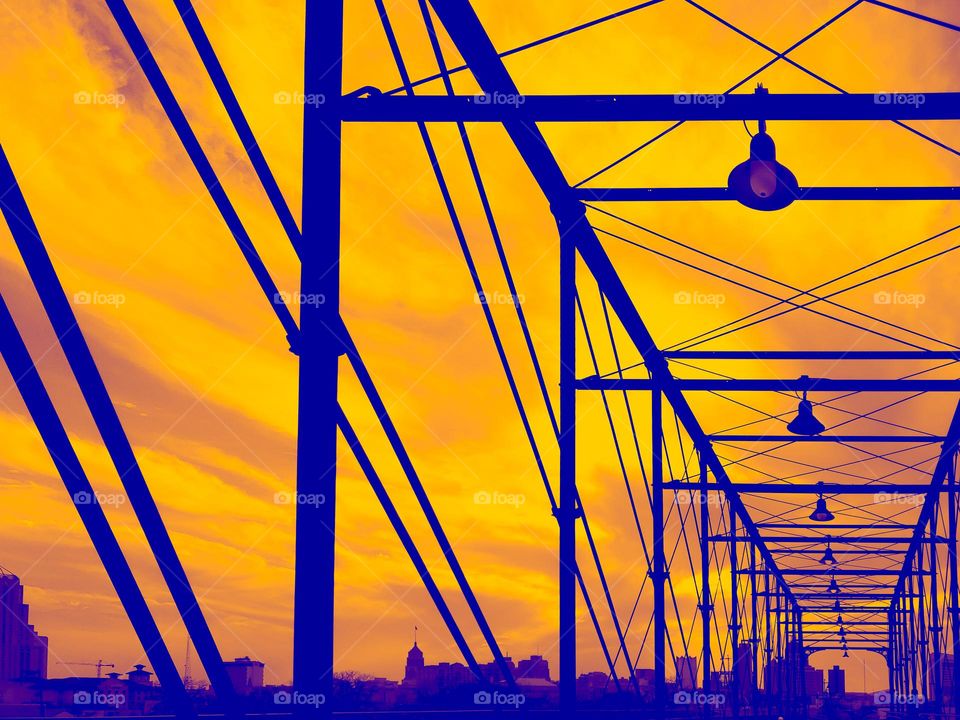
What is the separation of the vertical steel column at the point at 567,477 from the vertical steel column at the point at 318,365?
634 centimetres

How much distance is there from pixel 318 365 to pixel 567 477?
8143 millimetres

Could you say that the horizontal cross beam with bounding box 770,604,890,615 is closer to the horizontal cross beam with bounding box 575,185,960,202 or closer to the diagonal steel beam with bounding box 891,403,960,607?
the diagonal steel beam with bounding box 891,403,960,607

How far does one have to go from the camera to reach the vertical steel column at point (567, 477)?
50.4 feet

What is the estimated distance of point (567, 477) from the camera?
16.1 meters

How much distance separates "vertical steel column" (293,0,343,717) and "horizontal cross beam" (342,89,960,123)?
0.31m

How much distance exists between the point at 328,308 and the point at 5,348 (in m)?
2.53

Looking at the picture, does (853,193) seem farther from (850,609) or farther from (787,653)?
(850,609)

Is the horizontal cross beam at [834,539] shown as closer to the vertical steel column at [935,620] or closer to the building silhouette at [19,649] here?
the vertical steel column at [935,620]

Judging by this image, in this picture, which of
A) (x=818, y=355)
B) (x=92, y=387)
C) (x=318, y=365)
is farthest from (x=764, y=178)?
(x=818, y=355)

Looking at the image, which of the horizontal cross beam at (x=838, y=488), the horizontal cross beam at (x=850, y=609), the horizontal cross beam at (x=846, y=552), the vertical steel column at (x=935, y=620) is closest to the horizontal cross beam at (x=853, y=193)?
the horizontal cross beam at (x=838, y=488)

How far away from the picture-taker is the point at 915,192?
492 inches

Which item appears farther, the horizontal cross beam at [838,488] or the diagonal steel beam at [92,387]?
the horizontal cross beam at [838,488]

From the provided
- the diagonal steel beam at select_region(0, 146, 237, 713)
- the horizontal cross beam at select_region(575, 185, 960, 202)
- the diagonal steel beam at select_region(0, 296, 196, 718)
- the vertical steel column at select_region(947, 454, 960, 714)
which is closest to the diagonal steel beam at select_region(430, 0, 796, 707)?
the horizontal cross beam at select_region(575, 185, 960, 202)

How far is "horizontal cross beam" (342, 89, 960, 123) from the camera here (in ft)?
30.1
